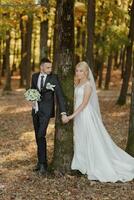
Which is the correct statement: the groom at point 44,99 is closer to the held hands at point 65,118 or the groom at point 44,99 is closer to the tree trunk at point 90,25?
the held hands at point 65,118

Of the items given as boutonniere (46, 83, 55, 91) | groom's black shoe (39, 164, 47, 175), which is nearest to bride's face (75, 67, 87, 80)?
boutonniere (46, 83, 55, 91)

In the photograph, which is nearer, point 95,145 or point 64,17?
point 64,17

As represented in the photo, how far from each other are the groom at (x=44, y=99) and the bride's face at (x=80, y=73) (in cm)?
45

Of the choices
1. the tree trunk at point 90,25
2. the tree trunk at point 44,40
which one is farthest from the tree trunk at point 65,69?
the tree trunk at point 44,40

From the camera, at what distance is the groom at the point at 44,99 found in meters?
8.95

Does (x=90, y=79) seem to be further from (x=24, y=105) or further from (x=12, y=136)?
(x=24, y=105)

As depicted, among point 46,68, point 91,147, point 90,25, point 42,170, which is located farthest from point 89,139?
point 90,25

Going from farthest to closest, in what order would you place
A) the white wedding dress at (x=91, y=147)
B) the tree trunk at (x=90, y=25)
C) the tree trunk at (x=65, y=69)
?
1. the tree trunk at (x=90, y=25)
2. the white wedding dress at (x=91, y=147)
3. the tree trunk at (x=65, y=69)

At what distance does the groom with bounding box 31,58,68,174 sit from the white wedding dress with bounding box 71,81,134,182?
0.53 meters

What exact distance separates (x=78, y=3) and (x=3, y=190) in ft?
43.4

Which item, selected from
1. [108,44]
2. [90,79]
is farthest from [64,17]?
[108,44]

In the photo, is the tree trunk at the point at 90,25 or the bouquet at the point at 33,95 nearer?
the bouquet at the point at 33,95

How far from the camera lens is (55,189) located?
8.41 meters

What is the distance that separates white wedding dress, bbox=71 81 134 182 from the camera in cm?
923
